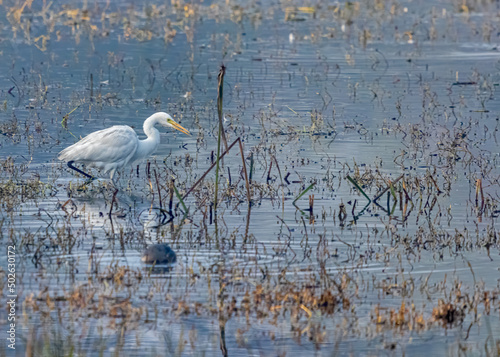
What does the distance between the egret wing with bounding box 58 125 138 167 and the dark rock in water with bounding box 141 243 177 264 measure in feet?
10.9

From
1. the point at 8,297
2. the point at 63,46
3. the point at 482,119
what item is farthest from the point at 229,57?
the point at 8,297

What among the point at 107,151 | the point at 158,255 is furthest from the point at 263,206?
the point at 158,255

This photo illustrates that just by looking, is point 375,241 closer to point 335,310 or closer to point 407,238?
point 407,238

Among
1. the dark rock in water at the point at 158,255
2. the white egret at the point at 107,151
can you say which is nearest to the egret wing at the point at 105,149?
the white egret at the point at 107,151

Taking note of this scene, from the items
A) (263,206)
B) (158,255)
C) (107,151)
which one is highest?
(107,151)

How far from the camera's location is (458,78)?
19188 millimetres

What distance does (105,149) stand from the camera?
35.6 ft

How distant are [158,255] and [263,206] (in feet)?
8.33

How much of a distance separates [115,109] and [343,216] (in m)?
7.50

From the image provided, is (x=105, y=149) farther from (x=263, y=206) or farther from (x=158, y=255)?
(x=158, y=255)

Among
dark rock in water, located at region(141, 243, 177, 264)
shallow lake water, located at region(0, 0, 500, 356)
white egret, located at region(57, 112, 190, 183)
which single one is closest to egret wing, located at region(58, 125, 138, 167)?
white egret, located at region(57, 112, 190, 183)

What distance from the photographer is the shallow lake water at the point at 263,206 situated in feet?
21.0

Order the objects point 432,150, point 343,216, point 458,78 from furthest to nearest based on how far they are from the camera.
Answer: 1. point 458,78
2. point 432,150
3. point 343,216

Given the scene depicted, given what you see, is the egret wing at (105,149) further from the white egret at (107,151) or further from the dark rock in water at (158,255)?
the dark rock in water at (158,255)
